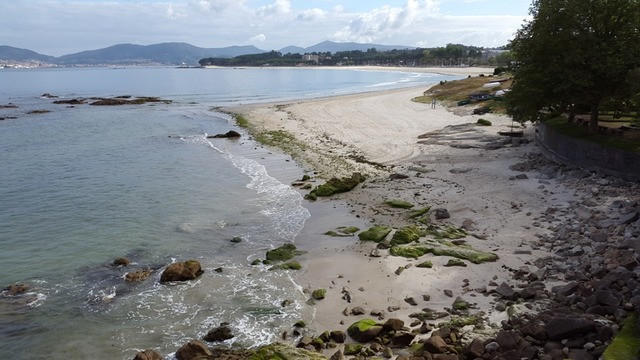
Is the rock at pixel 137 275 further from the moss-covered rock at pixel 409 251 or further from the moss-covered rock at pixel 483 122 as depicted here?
the moss-covered rock at pixel 483 122

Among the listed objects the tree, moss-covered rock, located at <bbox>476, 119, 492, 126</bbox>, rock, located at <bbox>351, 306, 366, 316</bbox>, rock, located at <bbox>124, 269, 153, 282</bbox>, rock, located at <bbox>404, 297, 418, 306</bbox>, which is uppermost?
the tree

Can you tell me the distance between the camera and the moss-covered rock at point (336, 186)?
25.0 metres

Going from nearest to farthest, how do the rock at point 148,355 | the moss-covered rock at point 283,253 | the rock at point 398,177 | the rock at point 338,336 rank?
the rock at point 148,355 < the rock at point 338,336 < the moss-covered rock at point 283,253 < the rock at point 398,177

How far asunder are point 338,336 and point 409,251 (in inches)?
228

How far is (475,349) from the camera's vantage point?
10594mm

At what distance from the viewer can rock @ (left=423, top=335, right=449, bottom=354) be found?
10.8 metres

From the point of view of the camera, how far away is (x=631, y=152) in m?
22.0

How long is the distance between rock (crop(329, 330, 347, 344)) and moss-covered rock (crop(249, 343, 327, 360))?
123 centimetres

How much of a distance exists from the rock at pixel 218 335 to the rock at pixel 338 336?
8.74 feet

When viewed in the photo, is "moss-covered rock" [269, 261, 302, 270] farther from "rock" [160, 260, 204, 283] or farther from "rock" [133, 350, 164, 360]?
"rock" [133, 350, 164, 360]

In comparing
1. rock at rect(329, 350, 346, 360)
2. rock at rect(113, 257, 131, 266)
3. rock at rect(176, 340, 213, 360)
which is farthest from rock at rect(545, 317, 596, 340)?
rock at rect(113, 257, 131, 266)

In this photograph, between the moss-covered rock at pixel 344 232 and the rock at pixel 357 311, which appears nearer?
the rock at pixel 357 311

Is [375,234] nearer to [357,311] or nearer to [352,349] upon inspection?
[357,311]

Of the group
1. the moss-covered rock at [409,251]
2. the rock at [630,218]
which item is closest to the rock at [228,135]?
the moss-covered rock at [409,251]
